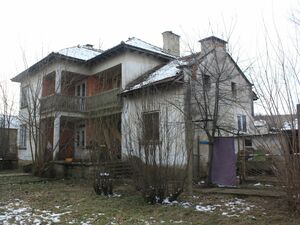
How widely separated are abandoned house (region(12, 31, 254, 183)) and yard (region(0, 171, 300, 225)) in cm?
152

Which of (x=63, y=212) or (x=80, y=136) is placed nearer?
(x=63, y=212)

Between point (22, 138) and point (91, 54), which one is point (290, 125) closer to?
point (91, 54)

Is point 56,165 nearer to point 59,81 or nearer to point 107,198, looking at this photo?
point 59,81

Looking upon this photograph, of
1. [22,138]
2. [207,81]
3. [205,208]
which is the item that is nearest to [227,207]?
[205,208]

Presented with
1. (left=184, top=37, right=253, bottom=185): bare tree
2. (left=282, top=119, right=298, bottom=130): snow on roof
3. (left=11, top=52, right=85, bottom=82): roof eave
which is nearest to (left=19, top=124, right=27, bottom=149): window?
(left=11, top=52, right=85, bottom=82): roof eave

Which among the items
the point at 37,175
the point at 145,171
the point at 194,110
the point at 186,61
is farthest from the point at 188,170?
the point at 37,175

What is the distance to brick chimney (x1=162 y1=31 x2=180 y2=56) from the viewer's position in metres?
23.8

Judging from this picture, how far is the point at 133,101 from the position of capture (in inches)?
683

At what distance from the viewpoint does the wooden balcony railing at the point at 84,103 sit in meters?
19.5

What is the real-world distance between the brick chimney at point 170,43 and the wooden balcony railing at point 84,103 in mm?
6058

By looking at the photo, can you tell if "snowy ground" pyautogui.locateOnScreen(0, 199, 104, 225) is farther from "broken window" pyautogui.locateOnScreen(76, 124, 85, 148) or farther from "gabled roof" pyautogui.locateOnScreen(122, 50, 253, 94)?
"broken window" pyautogui.locateOnScreen(76, 124, 85, 148)

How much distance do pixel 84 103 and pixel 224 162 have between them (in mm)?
11973

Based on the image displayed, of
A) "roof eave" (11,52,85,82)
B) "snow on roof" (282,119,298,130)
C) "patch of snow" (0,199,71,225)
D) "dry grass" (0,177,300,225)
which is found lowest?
"patch of snow" (0,199,71,225)

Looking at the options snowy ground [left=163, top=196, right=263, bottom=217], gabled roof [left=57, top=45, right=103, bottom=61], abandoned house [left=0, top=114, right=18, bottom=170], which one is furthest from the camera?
abandoned house [left=0, top=114, right=18, bottom=170]
